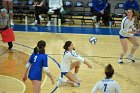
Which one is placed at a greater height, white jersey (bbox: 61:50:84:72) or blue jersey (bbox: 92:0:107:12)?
blue jersey (bbox: 92:0:107:12)

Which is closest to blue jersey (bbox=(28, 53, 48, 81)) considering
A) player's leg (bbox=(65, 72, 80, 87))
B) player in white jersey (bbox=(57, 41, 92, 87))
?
player in white jersey (bbox=(57, 41, 92, 87))

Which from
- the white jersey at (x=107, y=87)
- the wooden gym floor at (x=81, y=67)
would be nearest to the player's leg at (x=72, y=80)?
the wooden gym floor at (x=81, y=67)

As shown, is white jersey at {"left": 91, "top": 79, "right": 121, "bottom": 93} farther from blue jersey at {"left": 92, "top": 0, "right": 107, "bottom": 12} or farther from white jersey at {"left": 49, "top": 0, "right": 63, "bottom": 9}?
white jersey at {"left": 49, "top": 0, "right": 63, "bottom": 9}

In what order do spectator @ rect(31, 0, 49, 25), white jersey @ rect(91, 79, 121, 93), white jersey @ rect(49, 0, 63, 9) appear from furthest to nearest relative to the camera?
1. white jersey @ rect(49, 0, 63, 9)
2. spectator @ rect(31, 0, 49, 25)
3. white jersey @ rect(91, 79, 121, 93)

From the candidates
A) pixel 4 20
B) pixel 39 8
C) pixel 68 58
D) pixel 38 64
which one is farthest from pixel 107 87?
pixel 39 8

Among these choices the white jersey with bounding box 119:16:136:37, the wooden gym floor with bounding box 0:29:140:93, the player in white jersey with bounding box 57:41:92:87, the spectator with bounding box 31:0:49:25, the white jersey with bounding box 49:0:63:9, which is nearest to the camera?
the player in white jersey with bounding box 57:41:92:87

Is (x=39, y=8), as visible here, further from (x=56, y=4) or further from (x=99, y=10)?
(x=99, y=10)

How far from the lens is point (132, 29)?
12086 millimetres

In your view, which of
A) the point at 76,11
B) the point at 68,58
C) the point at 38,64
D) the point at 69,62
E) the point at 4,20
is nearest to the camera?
the point at 38,64

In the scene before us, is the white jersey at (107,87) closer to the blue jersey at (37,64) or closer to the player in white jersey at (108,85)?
the player in white jersey at (108,85)

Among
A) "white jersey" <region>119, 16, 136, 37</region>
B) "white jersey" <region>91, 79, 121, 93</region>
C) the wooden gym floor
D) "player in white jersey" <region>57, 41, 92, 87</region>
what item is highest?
"white jersey" <region>119, 16, 136, 37</region>

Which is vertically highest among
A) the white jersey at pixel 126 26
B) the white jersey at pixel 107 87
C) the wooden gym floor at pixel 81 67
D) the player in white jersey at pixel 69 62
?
the white jersey at pixel 126 26

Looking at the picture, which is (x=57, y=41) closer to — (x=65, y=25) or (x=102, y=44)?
(x=102, y=44)

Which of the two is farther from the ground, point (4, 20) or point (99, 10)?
point (4, 20)
